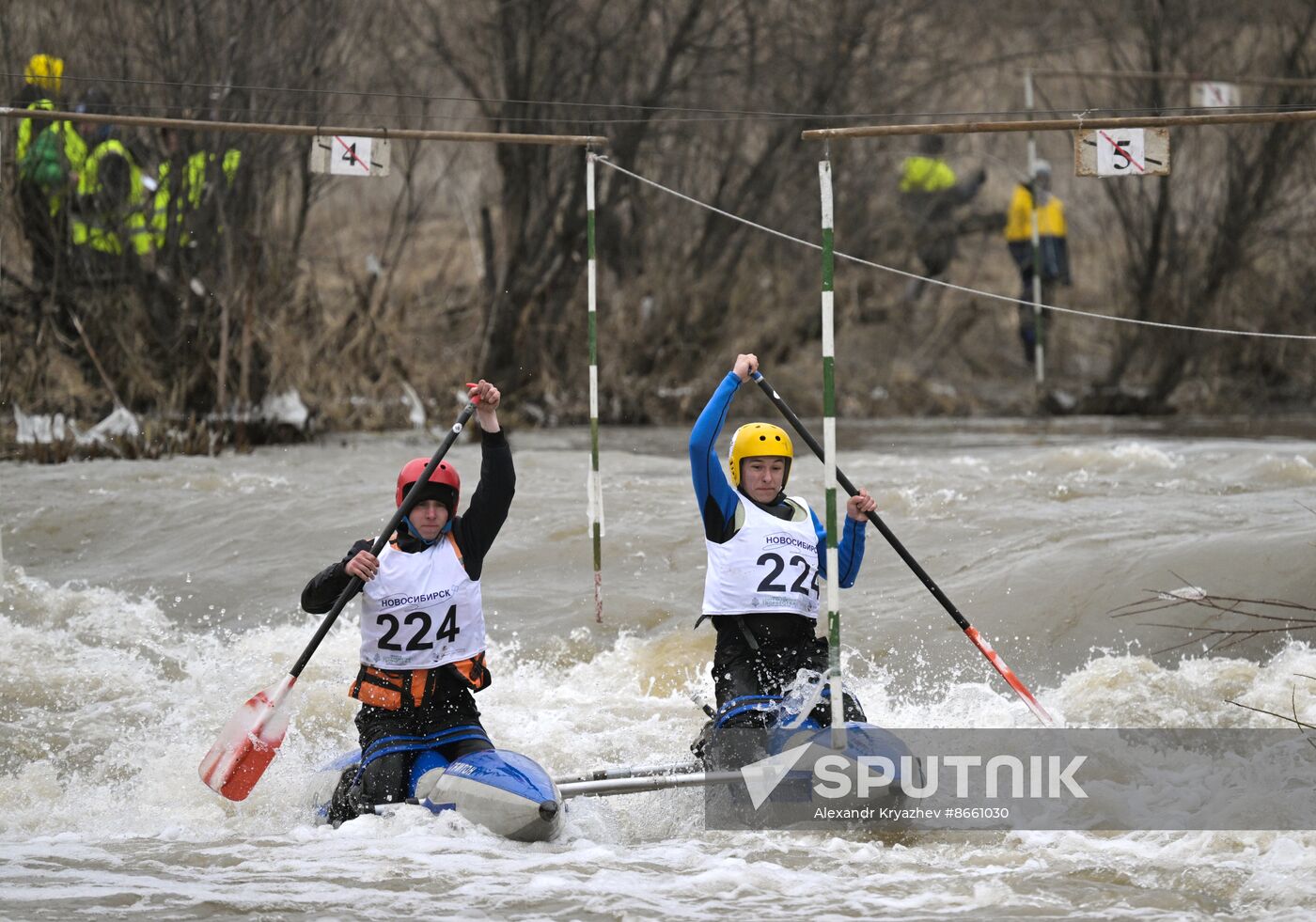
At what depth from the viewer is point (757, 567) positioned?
595 cm

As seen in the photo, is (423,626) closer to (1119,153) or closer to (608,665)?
(608,665)

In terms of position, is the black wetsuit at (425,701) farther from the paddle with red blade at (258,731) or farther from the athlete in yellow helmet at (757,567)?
the athlete in yellow helmet at (757,567)

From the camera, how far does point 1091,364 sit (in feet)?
63.3

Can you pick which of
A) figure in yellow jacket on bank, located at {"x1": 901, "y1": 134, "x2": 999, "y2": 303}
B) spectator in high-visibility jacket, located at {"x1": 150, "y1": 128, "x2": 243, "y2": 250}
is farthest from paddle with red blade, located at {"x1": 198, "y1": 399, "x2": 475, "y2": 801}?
figure in yellow jacket on bank, located at {"x1": 901, "y1": 134, "x2": 999, "y2": 303}

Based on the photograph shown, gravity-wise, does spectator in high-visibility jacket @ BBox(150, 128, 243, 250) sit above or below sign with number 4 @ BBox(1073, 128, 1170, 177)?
above

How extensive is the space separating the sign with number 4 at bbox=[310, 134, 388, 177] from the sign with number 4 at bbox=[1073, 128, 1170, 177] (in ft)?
11.5

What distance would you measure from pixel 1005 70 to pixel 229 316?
36.8 ft

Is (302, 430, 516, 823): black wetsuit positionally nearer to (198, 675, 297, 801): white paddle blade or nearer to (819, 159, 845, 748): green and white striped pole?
(198, 675, 297, 801): white paddle blade

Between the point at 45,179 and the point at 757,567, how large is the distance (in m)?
9.05

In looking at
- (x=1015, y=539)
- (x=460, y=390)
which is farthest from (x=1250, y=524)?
(x=460, y=390)

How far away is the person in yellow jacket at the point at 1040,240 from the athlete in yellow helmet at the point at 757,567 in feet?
38.7

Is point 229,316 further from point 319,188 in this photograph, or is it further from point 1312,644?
point 1312,644

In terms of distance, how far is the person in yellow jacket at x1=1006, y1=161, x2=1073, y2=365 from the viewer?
1744 cm

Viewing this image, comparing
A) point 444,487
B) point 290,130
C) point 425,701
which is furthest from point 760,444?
point 290,130
